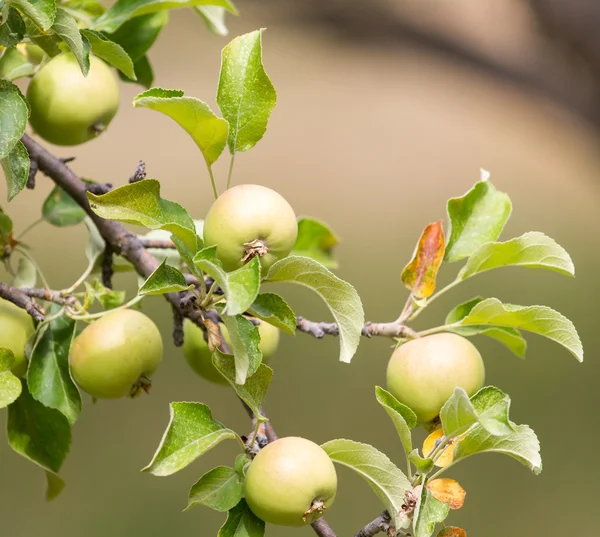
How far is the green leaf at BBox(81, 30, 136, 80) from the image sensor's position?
1.50ft

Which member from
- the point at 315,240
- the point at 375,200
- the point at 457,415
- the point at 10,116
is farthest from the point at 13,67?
the point at 375,200

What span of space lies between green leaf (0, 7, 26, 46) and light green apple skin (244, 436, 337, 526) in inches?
10.3

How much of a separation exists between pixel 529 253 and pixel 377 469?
0.54 ft

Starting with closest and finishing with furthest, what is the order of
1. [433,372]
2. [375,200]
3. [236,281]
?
1. [236,281]
2. [433,372]
3. [375,200]

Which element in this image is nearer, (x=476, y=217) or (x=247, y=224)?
(x=247, y=224)

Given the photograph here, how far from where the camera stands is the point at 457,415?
0.40m

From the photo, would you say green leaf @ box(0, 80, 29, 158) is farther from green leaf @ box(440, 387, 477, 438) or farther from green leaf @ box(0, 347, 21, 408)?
green leaf @ box(440, 387, 477, 438)

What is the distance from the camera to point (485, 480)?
62.8 inches

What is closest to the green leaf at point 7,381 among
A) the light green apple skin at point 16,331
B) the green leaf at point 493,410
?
the light green apple skin at point 16,331

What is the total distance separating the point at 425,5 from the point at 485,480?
112 centimetres

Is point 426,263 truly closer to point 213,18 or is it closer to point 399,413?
point 399,413

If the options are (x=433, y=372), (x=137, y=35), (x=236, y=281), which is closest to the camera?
(x=236, y=281)

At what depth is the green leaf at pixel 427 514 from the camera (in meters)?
0.38

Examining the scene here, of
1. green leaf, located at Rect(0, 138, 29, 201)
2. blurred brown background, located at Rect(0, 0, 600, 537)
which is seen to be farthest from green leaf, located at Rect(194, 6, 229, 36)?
blurred brown background, located at Rect(0, 0, 600, 537)
